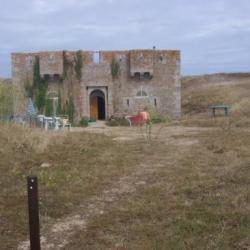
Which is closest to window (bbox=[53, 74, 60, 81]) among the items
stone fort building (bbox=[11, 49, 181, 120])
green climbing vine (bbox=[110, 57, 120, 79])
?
stone fort building (bbox=[11, 49, 181, 120])

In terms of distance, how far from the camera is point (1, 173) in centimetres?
853

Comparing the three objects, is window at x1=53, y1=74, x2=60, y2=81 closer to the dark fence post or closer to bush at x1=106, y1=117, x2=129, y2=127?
bush at x1=106, y1=117, x2=129, y2=127

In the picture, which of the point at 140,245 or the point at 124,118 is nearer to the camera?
the point at 140,245

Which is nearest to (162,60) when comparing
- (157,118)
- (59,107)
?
(157,118)

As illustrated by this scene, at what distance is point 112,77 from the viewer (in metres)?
25.7

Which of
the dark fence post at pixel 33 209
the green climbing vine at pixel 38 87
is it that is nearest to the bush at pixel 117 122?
the green climbing vine at pixel 38 87

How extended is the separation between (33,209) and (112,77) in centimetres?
2233

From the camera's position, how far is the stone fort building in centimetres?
2530

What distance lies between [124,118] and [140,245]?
2068 centimetres

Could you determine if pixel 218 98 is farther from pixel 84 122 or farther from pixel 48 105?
pixel 48 105

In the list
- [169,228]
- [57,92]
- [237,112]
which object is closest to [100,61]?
[57,92]

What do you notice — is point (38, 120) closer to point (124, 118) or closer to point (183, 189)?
point (124, 118)

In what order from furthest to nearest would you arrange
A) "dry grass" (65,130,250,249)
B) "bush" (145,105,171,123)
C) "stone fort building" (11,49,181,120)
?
"stone fort building" (11,49,181,120) → "bush" (145,105,171,123) → "dry grass" (65,130,250,249)

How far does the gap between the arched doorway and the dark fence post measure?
22.7m
